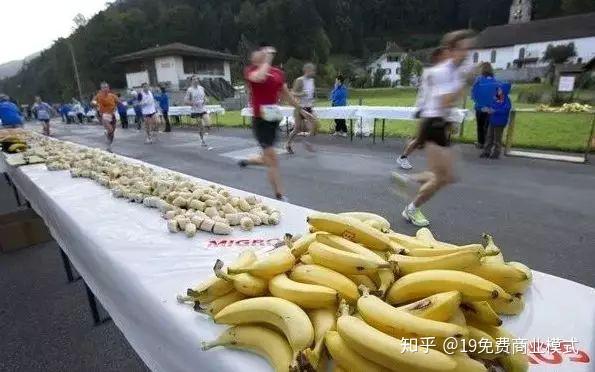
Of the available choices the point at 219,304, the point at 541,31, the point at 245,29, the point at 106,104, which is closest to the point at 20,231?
the point at 219,304

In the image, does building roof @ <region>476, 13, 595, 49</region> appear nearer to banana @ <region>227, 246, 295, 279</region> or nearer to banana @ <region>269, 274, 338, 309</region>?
banana @ <region>227, 246, 295, 279</region>

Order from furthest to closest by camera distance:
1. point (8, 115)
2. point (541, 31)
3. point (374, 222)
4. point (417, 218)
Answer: point (541, 31), point (8, 115), point (417, 218), point (374, 222)

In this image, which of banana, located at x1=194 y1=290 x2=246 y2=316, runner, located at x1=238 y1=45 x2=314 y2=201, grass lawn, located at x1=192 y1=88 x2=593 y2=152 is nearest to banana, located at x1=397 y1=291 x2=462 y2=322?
banana, located at x1=194 y1=290 x2=246 y2=316

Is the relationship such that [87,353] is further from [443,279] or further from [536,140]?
[536,140]

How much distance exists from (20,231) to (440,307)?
17.9 ft

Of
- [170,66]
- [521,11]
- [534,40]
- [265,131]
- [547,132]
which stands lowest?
[547,132]

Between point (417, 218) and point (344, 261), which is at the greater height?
point (344, 261)

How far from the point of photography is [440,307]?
112 cm

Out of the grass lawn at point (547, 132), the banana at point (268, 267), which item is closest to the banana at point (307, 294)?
the banana at point (268, 267)

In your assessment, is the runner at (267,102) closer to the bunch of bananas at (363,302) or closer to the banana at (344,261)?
the bunch of bananas at (363,302)

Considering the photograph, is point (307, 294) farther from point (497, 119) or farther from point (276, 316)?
point (497, 119)

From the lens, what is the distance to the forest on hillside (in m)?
64.1

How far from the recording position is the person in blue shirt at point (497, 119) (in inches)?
302

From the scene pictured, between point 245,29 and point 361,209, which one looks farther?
point 245,29
